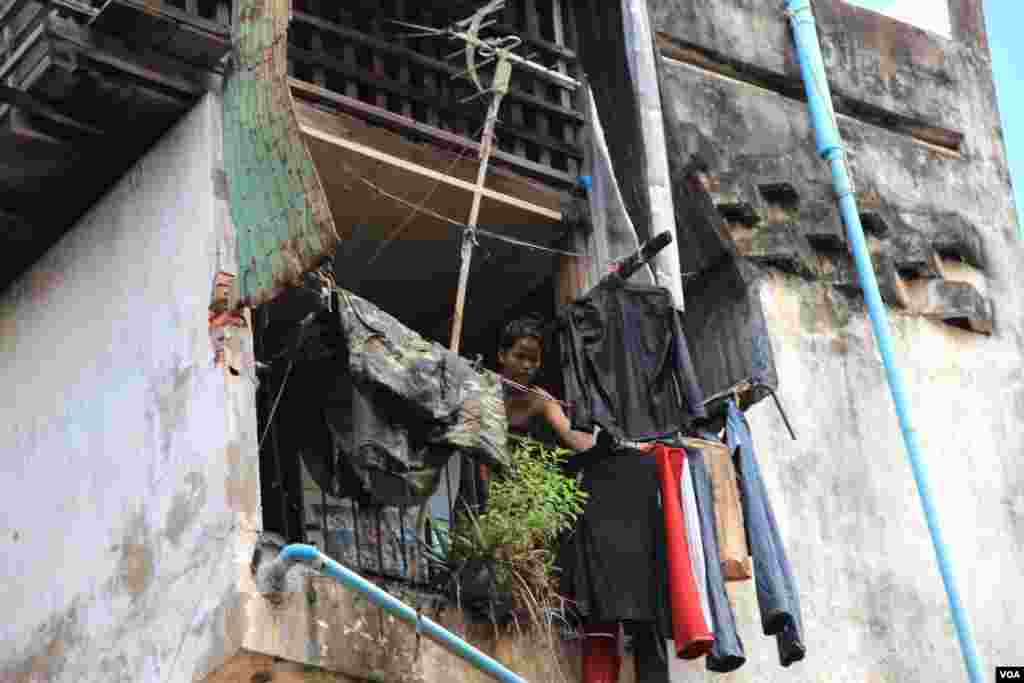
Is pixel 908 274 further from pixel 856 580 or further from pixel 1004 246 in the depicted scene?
pixel 856 580

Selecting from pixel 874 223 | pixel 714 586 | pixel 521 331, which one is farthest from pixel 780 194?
pixel 714 586

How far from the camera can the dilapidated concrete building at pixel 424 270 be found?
11.7 m

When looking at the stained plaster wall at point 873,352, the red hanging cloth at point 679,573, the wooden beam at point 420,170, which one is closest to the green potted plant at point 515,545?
the red hanging cloth at point 679,573

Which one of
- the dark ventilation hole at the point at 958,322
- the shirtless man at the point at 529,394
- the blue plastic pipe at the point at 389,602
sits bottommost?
the blue plastic pipe at the point at 389,602

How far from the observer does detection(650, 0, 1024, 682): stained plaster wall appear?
1391 centimetres

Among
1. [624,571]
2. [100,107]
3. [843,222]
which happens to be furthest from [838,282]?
[100,107]

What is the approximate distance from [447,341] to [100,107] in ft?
9.90

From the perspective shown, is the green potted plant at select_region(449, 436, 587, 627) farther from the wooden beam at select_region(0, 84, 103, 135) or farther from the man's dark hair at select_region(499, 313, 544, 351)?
the wooden beam at select_region(0, 84, 103, 135)

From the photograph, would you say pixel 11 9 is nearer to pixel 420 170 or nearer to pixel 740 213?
pixel 420 170

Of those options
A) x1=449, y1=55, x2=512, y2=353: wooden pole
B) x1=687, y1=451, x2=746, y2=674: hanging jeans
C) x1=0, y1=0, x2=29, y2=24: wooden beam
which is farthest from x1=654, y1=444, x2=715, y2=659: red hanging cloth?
x1=0, y1=0, x2=29, y2=24: wooden beam

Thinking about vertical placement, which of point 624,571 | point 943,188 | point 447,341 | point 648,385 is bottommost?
point 624,571

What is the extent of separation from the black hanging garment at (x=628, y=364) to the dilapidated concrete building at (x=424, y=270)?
449 millimetres

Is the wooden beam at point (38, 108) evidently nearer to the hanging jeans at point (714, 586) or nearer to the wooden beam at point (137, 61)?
the wooden beam at point (137, 61)

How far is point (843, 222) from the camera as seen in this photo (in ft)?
49.8
